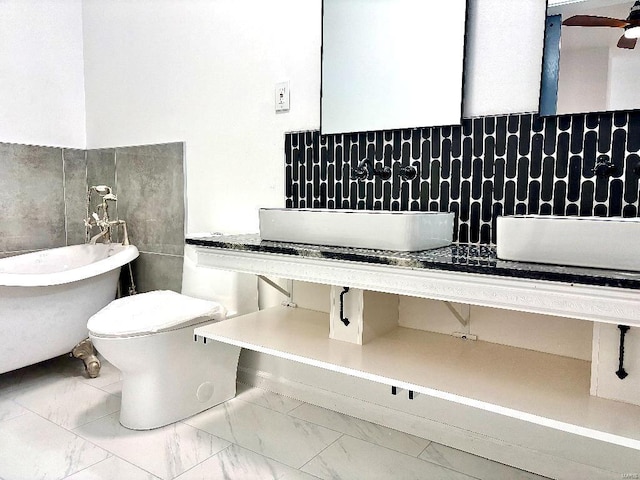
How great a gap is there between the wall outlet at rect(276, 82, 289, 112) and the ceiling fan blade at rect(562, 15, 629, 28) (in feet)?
3.68

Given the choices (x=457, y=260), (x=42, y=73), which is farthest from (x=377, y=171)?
(x=42, y=73)

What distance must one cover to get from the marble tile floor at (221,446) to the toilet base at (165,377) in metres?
0.05

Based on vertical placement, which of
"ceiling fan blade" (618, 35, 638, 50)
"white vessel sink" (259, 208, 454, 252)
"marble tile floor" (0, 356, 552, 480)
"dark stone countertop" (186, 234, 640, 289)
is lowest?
"marble tile floor" (0, 356, 552, 480)

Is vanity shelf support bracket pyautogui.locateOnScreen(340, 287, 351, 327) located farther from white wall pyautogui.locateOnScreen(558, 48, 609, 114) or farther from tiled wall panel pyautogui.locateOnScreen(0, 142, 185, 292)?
tiled wall panel pyautogui.locateOnScreen(0, 142, 185, 292)

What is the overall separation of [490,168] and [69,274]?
1.86 m

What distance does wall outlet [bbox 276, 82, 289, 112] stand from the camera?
7.30ft

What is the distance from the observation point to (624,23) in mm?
1484

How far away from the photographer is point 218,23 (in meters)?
2.46

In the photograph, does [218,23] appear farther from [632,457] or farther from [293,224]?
[632,457]

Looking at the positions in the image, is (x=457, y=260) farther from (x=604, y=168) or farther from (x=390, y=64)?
(x=390, y=64)

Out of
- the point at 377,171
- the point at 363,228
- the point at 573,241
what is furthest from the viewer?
the point at 377,171

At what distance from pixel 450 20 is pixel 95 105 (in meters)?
2.33

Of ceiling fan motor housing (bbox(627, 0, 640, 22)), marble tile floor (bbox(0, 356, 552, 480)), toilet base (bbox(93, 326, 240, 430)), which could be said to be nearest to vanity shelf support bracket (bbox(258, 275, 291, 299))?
toilet base (bbox(93, 326, 240, 430))

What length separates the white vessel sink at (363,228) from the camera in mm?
1520
